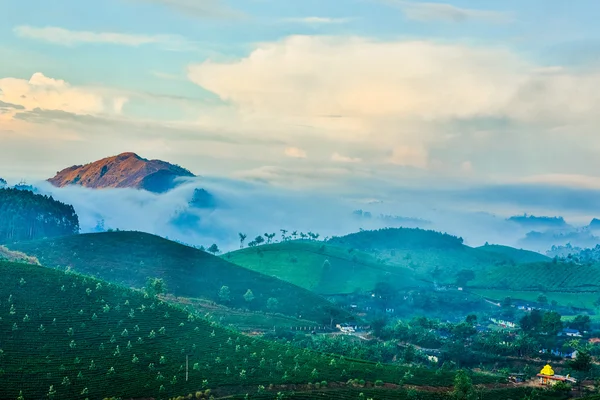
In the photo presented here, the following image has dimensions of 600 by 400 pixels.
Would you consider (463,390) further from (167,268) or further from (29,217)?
(29,217)

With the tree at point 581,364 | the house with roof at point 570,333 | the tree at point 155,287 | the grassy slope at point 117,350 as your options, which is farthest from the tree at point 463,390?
the house with roof at point 570,333

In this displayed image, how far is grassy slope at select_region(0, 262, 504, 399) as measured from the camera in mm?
76188

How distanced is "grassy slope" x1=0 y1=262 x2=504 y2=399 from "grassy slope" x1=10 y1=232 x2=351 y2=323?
38.0 m

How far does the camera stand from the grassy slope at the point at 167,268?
145 m

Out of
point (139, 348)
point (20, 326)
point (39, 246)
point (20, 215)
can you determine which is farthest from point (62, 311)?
point (20, 215)

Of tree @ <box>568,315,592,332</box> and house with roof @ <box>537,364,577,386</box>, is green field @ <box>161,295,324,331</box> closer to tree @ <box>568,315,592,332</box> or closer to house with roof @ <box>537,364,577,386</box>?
house with roof @ <box>537,364,577,386</box>

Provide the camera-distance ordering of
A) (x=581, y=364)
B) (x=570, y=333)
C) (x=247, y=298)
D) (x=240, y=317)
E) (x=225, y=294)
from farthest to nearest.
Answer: (x=247, y=298)
(x=225, y=294)
(x=570, y=333)
(x=240, y=317)
(x=581, y=364)

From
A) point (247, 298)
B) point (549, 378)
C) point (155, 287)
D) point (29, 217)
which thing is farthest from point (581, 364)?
point (29, 217)

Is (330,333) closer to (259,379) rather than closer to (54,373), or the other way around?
(259,379)

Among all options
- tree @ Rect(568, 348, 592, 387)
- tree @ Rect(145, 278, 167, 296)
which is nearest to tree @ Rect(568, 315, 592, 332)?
tree @ Rect(568, 348, 592, 387)

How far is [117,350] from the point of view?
85062 millimetres

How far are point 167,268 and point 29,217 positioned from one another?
1852 inches

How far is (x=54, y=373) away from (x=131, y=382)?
9221 millimetres

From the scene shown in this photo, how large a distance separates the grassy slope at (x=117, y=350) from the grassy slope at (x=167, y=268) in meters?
38.0
